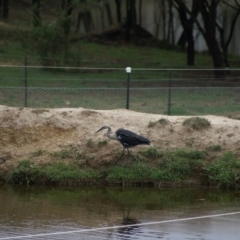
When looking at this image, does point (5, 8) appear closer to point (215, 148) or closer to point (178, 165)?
point (215, 148)

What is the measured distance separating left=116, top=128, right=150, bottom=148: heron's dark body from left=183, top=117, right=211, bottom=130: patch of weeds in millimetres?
1635

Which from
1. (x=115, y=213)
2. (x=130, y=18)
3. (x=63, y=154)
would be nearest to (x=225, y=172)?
(x=63, y=154)

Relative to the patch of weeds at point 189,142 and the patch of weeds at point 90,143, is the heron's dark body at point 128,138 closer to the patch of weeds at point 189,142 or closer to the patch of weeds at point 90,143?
the patch of weeds at point 90,143

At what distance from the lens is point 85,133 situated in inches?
715

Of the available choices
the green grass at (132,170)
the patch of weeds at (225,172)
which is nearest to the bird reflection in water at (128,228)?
the green grass at (132,170)

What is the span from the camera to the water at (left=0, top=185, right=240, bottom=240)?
11.9 metres

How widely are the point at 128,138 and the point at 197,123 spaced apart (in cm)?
202

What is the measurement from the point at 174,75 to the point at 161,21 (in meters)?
17.6

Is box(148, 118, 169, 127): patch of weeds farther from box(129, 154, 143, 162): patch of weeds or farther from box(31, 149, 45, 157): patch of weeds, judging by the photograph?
box(31, 149, 45, 157): patch of weeds

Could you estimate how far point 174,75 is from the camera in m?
32.6

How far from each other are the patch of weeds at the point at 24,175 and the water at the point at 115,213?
1.13 feet

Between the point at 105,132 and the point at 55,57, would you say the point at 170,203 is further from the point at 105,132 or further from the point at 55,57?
the point at 55,57

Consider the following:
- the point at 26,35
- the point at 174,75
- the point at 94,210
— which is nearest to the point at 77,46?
the point at 26,35

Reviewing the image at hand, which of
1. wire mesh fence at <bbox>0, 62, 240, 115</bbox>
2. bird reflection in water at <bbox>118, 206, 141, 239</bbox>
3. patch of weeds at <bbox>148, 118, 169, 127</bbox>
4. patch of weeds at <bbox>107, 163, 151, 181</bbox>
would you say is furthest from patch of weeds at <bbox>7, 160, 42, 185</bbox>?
wire mesh fence at <bbox>0, 62, 240, 115</bbox>
